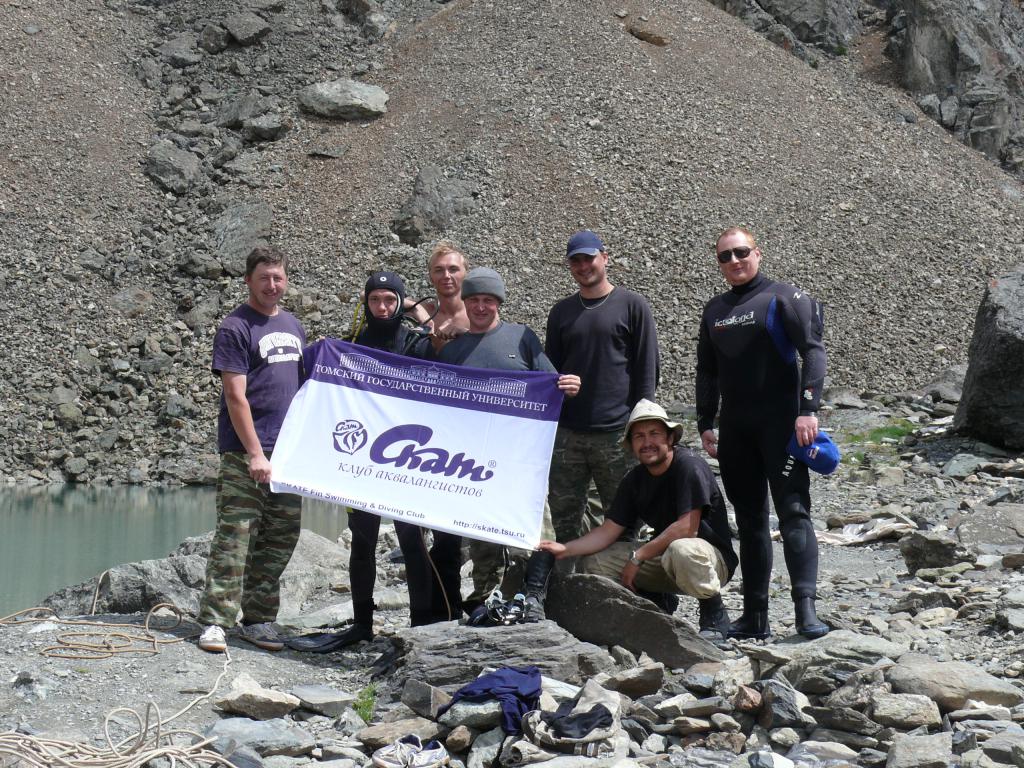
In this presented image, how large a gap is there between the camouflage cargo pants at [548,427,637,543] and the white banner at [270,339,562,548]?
1.00 feet

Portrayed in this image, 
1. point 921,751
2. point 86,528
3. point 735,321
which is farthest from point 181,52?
point 921,751

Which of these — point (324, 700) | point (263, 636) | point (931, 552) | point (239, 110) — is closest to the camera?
point (324, 700)

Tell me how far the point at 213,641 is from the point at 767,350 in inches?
136

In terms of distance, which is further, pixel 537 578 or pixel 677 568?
pixel 537 578

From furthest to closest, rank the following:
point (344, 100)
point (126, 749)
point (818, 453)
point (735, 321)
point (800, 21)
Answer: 1. point (800, 21)
2. point (344, 100)
3. point (735, 321)
4. point (818, 453)
5. point (126, 749)

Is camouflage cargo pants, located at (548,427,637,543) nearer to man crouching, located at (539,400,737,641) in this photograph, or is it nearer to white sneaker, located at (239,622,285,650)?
man crouching, located at (539,400,737,641)

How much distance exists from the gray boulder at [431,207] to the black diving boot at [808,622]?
70.7 ft

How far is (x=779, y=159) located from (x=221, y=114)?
1625cm

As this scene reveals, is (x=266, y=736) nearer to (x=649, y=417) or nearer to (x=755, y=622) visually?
(x=649, y=417)

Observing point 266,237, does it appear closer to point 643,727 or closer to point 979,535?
point 979,535

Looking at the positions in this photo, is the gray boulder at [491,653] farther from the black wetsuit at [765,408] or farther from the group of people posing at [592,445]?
the black wetsuit at [765,408]

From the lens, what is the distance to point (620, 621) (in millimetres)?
6164

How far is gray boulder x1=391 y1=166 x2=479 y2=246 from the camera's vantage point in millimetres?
27250

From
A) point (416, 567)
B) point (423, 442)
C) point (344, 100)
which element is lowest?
point (416, 567)
